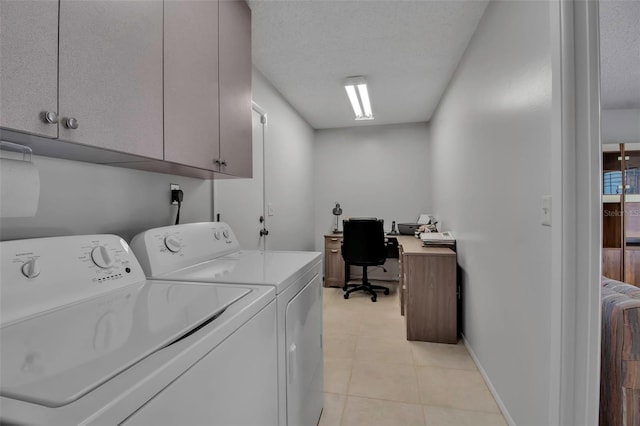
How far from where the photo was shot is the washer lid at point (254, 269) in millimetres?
1067

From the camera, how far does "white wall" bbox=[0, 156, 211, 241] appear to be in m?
0.95

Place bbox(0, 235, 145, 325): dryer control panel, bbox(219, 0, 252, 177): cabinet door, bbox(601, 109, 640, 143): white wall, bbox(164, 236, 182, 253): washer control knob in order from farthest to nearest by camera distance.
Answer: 1. bbox(601, 109, 640, 143): white wall
2. bbox(219, 0, 252, 177): cabinet door
3. bbox(164, 236, 182, 253): washer control knob
4. bbox(0, 235, 145, 325): dryer control panel

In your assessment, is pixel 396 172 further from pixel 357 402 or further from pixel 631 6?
pixel 357 402

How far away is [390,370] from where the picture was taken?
210cm

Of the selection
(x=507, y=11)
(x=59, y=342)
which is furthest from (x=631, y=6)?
(x=59, y=342)

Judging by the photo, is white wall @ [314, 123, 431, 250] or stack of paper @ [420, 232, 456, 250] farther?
white wall @ [314, 123, 431, 250]

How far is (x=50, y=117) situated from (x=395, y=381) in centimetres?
223

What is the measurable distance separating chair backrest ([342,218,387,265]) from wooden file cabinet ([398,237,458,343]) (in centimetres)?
93

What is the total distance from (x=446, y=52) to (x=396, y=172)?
2.23m

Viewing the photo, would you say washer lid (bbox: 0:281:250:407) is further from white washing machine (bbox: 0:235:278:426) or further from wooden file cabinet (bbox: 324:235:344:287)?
wooden file cabinet (bbox: 324:235:344:287)

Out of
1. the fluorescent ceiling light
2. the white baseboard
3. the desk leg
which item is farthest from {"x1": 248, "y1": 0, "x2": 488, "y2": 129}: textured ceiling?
the white baseboard

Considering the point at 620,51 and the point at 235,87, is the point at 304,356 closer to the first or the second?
A: the point at 235,87

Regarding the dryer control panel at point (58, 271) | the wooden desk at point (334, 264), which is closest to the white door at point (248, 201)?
the dryer control panel at point (58, 271)

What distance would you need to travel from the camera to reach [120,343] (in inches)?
22.5
